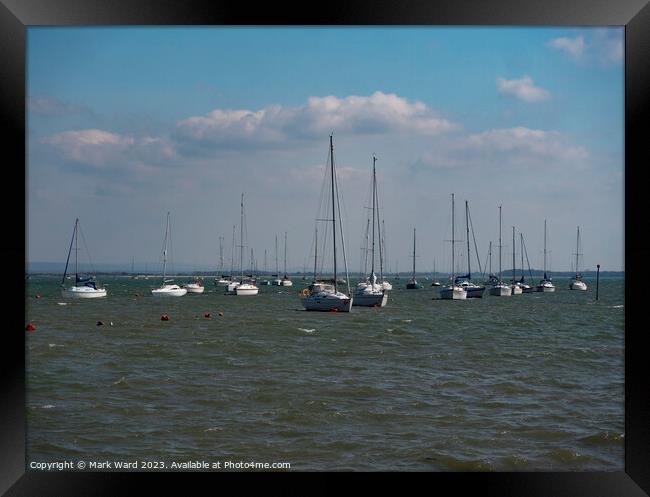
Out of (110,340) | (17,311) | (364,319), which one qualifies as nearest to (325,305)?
(364,319)

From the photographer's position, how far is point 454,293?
133 ft

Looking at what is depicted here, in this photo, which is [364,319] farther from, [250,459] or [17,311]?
[17,311]

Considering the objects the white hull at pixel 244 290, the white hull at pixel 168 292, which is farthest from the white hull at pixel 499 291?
the white hull at pixel 168 292

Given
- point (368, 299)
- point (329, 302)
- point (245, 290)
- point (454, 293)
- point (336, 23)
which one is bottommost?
point (245, 290)

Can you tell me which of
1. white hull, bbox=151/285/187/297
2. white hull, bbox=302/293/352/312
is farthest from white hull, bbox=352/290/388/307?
white hull, bbox=151/285/187/297

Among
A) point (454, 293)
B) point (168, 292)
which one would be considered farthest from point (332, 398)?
point (168, 292)

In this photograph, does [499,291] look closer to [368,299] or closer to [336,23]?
[368,299]

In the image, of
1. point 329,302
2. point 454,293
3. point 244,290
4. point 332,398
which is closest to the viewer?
point 332,398

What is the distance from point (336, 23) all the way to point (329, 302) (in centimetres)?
2256

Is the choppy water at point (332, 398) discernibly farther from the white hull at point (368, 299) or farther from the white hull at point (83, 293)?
the white hull at point (83, 293)

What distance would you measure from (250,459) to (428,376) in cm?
558

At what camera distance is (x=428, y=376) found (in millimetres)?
11578

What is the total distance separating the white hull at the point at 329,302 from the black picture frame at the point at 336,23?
2175cm

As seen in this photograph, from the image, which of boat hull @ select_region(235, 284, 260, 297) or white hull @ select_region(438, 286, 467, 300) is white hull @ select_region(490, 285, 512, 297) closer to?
white hull @ select_region(438, 286, 467, 300)
